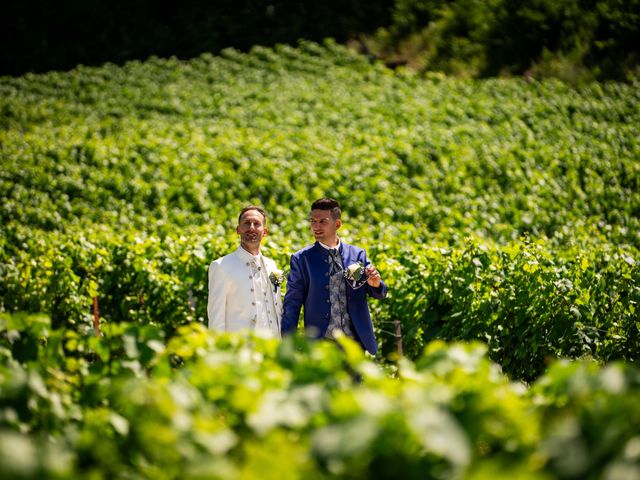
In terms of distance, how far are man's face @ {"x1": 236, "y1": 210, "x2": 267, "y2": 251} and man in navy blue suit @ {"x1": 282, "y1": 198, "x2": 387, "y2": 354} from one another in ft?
0.98

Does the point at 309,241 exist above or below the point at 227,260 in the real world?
above

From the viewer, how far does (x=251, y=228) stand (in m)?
4.07

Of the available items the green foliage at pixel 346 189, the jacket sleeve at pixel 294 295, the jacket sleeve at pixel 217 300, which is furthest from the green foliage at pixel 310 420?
the jacket sleeve at pixel 294 295

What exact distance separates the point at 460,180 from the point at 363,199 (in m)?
2.55

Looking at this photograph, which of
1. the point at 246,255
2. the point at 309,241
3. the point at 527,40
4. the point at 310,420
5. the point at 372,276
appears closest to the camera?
the point at 310,420

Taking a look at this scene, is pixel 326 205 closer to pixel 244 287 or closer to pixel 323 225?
pixel 323 225

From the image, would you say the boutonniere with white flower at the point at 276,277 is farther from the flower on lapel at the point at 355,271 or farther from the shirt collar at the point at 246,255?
the flower on lapel at the point at 355,271

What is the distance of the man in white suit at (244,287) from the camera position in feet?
13.2

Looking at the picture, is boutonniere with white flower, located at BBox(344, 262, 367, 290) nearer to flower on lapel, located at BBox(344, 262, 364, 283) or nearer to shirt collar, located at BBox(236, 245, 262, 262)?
flower on lapel, located at BBox(344, 262, 364, 283)

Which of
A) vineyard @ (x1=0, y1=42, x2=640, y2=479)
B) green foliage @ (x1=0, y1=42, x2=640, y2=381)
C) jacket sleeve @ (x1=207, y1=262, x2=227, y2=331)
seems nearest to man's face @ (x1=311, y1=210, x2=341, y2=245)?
jacket sleeve @ (x1=207, y1=262, x2=227, y2=331)

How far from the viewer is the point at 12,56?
2786 centimetres

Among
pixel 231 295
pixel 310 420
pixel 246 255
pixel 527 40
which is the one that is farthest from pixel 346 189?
pixel 527 40

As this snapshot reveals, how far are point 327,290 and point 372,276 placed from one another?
354 millimetres

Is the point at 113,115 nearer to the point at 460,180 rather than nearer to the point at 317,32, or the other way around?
the point at 460,180
